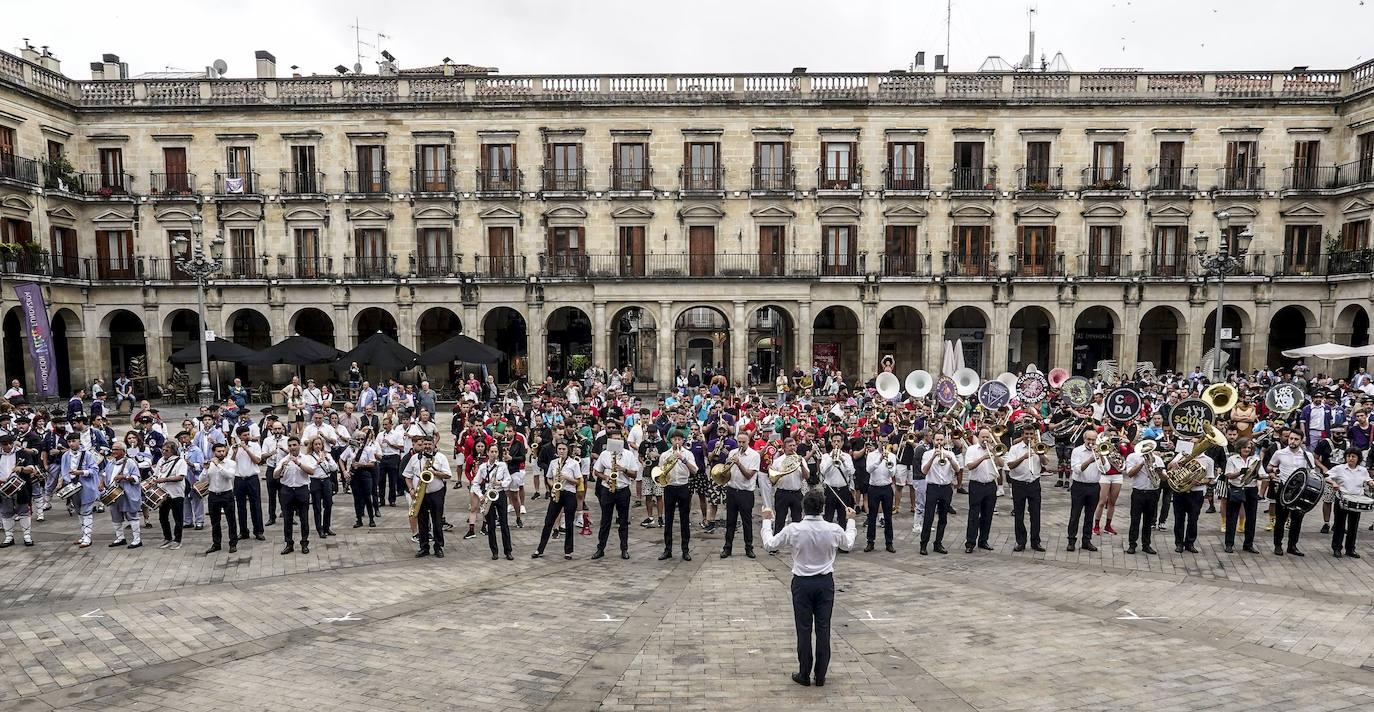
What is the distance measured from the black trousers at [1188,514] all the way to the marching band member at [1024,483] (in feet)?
6.24

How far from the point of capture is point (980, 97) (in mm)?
32281

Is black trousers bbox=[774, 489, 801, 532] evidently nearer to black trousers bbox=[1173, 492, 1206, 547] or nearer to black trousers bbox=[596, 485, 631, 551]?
black trousers bbox=[596, 485, 631, 551]

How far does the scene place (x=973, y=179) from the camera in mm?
32875

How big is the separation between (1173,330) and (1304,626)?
3204 centimetres

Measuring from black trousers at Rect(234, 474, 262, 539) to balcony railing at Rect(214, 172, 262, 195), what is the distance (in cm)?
2536

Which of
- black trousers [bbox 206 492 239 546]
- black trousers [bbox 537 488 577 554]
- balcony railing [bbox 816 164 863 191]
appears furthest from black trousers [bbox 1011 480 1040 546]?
balcony railing [bbox 816 164 863 191]

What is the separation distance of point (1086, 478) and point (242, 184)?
111 ft

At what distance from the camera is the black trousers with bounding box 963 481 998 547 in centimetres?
1150

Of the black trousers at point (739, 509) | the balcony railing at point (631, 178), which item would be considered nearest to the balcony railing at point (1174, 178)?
the balcony railing at point (631, 178)

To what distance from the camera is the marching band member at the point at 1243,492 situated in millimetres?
11133

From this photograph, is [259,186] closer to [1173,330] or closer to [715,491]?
[715,491]

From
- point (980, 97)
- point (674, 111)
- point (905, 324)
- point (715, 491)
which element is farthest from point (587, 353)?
point (715, 491)

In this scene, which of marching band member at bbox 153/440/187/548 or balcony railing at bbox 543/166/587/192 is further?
balcony railing at bbox 543/166/587/192

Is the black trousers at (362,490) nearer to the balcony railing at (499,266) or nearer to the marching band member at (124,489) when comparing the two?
the marching band member at (124,489)
